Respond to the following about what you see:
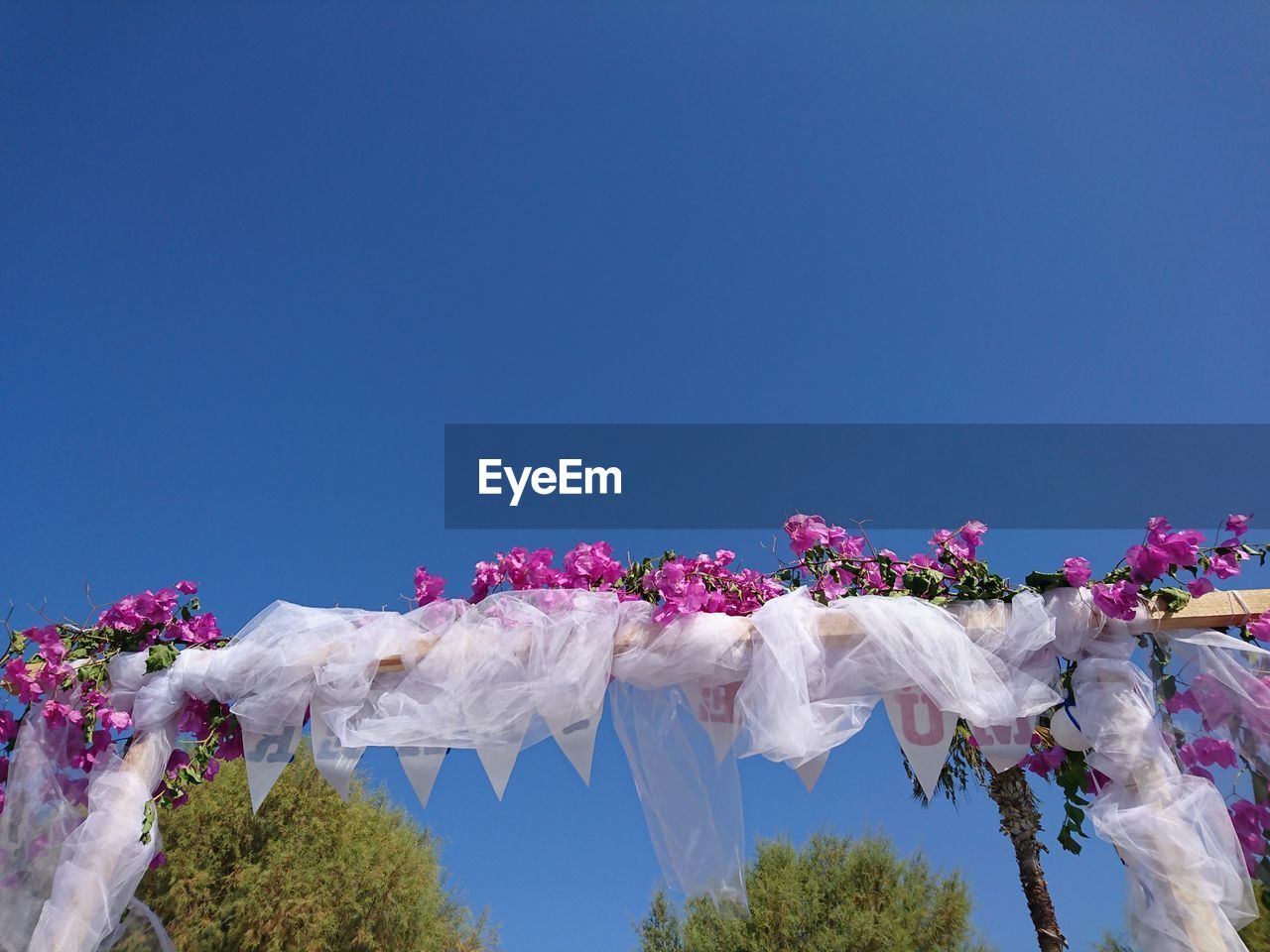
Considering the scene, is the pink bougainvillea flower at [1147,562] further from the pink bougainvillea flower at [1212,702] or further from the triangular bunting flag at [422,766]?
the triangular bunting flag at [422,766]

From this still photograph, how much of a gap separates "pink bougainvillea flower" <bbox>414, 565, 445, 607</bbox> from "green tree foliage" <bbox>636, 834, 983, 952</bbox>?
8.96 metres

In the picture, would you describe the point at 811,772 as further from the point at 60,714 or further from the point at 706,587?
the point at 60,714

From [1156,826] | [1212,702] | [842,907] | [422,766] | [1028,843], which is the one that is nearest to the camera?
[1156,826]

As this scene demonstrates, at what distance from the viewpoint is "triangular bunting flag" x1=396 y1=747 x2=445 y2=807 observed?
3969 mm

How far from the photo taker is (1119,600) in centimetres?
373

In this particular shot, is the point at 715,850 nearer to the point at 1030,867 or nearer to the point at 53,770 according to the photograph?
the point at 53,770

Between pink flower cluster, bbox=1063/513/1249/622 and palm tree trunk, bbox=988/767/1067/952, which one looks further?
palm tree trunk, bbox=988/767/1067/952

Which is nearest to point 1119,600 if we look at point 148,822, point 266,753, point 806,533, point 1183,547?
point 1183,547

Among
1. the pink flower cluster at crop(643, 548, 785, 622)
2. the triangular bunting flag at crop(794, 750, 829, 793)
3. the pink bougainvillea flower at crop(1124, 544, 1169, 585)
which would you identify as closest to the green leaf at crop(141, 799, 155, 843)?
the pink flower cluster at crop(643, 548, 785, 622)

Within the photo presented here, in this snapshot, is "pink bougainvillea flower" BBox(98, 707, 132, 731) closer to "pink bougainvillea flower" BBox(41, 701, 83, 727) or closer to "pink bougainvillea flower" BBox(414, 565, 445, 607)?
"pink bougainvillea flower" BBox(41, 701, 83, 727)

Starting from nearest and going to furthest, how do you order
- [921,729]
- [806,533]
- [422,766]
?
1. [921,729]
2. [422,766]
3. [806,533]

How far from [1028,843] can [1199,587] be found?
15.9 ft

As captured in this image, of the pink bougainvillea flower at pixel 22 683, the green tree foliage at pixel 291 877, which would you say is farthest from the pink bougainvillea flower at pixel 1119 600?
the green tree foliage at pixel 291 877

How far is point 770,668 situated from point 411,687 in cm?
156
